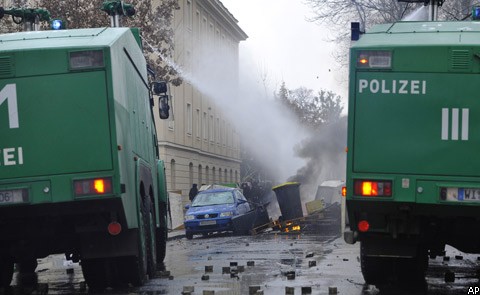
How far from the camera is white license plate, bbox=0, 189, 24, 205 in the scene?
9.59 m

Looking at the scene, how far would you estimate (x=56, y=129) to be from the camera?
9.59 m

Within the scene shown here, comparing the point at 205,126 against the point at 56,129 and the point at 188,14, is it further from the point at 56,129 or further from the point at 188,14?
the point at 56,129

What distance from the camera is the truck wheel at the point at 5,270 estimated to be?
11391mm

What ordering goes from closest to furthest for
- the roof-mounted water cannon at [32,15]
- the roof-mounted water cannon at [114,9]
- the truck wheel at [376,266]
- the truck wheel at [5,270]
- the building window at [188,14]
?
the truck wheel at [376,266] → the truck wheel at [5,270] → the roof-mounted water cannon at [114,9] → the roof-mounted water cannon at [32,15] → the building window at [188,14]

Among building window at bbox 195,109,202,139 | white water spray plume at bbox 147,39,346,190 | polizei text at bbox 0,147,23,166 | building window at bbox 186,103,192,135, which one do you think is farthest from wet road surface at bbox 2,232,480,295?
building window at bbox 195,109,202,139

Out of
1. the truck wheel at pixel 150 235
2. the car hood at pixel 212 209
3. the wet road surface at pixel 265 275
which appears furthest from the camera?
the car hood at pixel 212 209

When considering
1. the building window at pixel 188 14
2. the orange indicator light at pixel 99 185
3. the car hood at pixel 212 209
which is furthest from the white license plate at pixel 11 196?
the building window at pixel 188 14

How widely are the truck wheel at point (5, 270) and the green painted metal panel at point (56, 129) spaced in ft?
7.04

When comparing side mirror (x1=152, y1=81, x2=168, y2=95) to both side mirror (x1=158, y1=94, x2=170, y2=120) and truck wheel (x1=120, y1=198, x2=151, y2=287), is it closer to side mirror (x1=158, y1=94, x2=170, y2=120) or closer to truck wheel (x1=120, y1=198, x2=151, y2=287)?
side mirror (x1=158, y1=94, x2=170, y2=120)

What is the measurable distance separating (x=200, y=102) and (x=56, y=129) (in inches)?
1935

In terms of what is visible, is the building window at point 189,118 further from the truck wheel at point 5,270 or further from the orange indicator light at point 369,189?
the orange indicator light at point 369,189

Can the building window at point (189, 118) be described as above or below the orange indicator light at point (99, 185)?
below

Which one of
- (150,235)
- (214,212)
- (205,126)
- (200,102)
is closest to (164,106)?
(150,235)

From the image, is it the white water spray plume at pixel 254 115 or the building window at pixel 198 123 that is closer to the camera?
the white water spray plume at pixel 254 115
